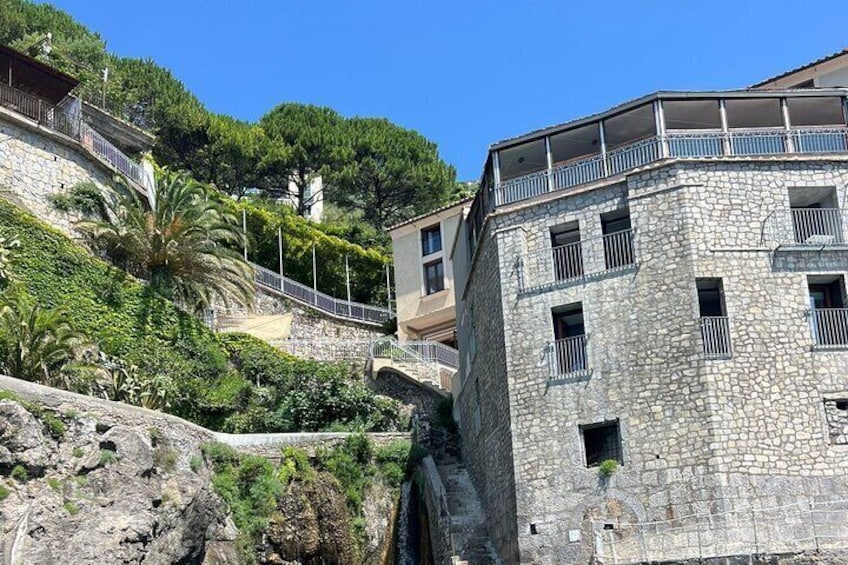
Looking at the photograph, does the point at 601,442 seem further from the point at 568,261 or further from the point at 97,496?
the point at 97,496

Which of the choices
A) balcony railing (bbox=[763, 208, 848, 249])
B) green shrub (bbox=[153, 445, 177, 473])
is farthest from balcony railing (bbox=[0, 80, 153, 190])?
balcony railing (bbox=[763, 208, 848, 249])

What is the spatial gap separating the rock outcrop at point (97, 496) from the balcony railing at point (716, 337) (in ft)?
41.0

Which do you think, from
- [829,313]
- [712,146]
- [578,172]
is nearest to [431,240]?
[578,172]

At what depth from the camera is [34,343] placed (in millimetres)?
27828

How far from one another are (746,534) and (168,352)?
60.8 feet

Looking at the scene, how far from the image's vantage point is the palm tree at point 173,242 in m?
35.6

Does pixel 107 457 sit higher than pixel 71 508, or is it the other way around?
pixel 107 457

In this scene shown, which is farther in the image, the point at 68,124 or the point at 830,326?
the point at 68,124

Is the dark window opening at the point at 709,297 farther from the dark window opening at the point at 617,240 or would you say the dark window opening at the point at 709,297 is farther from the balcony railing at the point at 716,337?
the dark window opening at the point at 617,240

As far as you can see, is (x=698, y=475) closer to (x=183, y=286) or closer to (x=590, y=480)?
(x=590, y=480)

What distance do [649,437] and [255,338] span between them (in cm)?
1702

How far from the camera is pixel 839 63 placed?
105ft

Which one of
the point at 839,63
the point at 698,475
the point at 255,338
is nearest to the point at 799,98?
the point at 839,63

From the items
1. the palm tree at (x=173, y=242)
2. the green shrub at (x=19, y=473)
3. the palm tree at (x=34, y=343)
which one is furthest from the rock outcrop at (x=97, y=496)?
the palm tree at (x=173, y=242)
